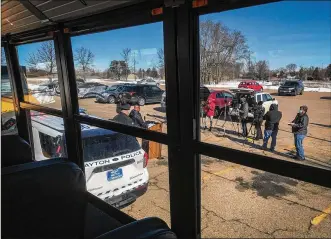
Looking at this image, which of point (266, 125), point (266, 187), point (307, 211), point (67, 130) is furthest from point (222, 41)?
point (67, 130)

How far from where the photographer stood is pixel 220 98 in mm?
1696

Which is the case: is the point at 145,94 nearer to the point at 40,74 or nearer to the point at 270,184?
the point at 270,184

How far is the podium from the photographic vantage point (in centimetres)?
198

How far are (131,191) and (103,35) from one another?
1.66 m

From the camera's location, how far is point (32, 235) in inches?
60.2

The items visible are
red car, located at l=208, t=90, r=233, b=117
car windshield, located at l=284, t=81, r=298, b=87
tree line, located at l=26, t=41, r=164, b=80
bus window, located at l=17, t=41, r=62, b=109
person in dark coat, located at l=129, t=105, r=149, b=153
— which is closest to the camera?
car windshield, located at l=284, t=81, r=298, b=87

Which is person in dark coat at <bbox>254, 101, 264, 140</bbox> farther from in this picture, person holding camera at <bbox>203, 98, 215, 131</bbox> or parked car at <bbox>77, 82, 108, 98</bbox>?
parked car at <bbox>77, 82, 108, 98</bbox>

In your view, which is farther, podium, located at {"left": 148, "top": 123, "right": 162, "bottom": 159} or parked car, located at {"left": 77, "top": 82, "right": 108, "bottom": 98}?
parked car, located at {"left": 77, "top": 82, "right": 108, "bottom": 98}

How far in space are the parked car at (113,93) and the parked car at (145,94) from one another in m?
0.05

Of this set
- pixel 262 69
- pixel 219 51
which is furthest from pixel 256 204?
pixel 219 51

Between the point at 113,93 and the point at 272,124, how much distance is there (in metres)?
1.61

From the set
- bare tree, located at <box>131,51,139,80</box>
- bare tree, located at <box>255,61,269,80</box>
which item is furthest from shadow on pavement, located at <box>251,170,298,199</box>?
bare tree, located at <box>131,51,139,80</box>

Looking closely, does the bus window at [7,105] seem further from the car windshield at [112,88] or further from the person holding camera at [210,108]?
the person holding camera at [210,108]

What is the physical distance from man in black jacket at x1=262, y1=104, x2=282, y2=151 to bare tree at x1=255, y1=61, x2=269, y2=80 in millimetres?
162
